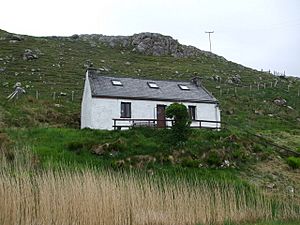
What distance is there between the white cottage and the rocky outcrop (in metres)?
50.6

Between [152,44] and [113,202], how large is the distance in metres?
79.0

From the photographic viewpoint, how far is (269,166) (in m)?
26.9

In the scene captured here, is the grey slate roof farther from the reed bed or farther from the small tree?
the reed bed

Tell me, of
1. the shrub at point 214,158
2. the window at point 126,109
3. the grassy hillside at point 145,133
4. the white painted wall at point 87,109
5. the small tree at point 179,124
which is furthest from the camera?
the window at point 126,109

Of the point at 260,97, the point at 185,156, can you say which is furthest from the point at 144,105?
the point at 260,97

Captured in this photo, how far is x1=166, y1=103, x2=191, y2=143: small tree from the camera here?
2819cm

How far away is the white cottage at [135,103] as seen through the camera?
33.8 metres

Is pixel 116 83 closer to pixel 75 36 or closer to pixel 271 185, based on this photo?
pixel 271 185

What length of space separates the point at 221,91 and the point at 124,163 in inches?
1413

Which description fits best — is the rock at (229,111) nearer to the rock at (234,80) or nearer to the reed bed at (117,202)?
the rock at (234,80)

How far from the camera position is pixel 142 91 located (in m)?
36.2

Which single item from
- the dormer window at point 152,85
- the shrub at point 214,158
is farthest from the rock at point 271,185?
the dormer window at point 152,85

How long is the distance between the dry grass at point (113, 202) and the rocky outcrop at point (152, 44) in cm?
7308

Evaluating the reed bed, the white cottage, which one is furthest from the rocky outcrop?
the reed bed
